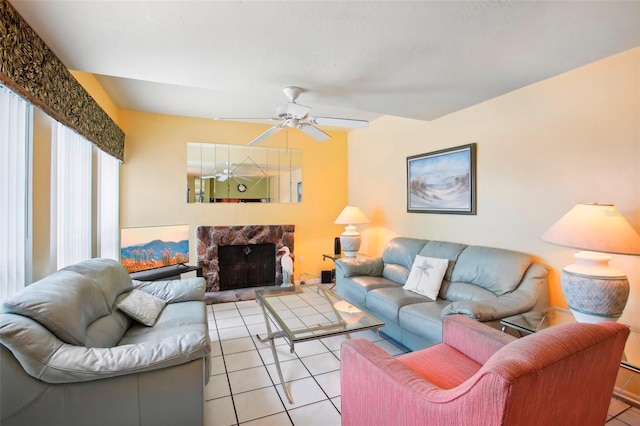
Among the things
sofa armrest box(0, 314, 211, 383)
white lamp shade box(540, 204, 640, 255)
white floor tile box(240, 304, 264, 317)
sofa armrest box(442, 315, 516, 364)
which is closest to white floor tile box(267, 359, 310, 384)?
sofa armrest box(0, 314, 211, 383)

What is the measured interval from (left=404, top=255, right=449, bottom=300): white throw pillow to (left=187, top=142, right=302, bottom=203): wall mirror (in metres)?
2.48

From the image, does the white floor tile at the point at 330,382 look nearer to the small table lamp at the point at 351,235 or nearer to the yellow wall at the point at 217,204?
the small table lamp at the point at 351,235

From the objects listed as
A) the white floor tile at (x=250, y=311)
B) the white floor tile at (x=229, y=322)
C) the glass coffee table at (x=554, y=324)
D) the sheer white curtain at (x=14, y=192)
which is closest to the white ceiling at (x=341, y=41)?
the sheer white curtain at (x=14, y=192)

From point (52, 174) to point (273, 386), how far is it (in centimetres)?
226

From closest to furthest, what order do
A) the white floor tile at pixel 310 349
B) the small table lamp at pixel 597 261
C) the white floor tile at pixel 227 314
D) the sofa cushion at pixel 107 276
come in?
the small table lamp at pixel 597 261 → the sofa cushion at pixel 107 276 → the white floor tile at pixel 310 349 → the white floor tile at pixel 227 314

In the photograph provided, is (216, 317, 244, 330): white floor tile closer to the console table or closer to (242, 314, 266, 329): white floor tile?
(242, 314, 266, 329): white floor tile

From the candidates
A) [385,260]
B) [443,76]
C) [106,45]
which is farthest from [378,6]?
[385,260]

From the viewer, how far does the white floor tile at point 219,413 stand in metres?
1.85

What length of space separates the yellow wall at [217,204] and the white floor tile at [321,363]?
2.46 meters

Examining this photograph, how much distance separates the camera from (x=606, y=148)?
85.7 inches

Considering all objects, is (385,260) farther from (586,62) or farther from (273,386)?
(586,62)

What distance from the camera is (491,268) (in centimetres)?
271

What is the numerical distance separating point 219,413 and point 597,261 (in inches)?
103

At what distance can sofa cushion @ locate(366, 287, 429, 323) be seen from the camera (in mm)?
2729
